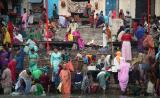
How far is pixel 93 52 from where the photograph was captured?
89.0 feet

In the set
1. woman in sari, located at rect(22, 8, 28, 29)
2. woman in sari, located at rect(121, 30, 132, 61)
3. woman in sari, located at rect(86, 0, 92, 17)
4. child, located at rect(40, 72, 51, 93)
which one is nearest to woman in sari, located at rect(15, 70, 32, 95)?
child, located at rect(40, 72, 51, 93)

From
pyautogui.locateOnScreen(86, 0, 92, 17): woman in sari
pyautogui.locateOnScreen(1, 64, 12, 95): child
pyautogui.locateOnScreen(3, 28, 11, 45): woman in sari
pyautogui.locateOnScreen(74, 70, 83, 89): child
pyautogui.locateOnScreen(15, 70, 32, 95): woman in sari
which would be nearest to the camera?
pyautogui.locateOnScreen(15, 70, 32, 95): woman in sari

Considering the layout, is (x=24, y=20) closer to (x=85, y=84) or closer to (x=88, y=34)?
(x=88, y=34)

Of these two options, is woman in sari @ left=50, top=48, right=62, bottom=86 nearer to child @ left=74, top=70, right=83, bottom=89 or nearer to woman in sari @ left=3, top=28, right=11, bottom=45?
child @ left=74, top=70, right=83, bottom=89

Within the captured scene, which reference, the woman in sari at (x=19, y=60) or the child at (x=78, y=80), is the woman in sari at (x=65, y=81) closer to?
the child at (x=78, y=80)

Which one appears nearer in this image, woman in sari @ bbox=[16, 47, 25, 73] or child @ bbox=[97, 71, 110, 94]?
child @ bbox=[97, 71, 110, 94]

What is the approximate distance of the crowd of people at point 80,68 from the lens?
2356 cm

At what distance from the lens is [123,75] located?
78.7ft

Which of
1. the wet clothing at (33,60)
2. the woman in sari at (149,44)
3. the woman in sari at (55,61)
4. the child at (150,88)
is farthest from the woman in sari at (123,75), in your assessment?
the wet clothing at (33,60)

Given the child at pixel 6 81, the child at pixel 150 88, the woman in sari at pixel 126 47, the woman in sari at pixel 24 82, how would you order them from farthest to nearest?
the woman in sari at pixel 126 47, the child at pixel 6 81, the child at pixel 150 88, the woman in sari at pixel 24 82

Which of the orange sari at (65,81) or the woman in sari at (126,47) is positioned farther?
the woman in sari at (126,47)

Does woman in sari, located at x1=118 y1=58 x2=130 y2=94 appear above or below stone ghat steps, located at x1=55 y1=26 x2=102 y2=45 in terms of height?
below

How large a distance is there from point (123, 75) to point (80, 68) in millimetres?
2011

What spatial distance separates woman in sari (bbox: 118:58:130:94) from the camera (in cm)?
2388
